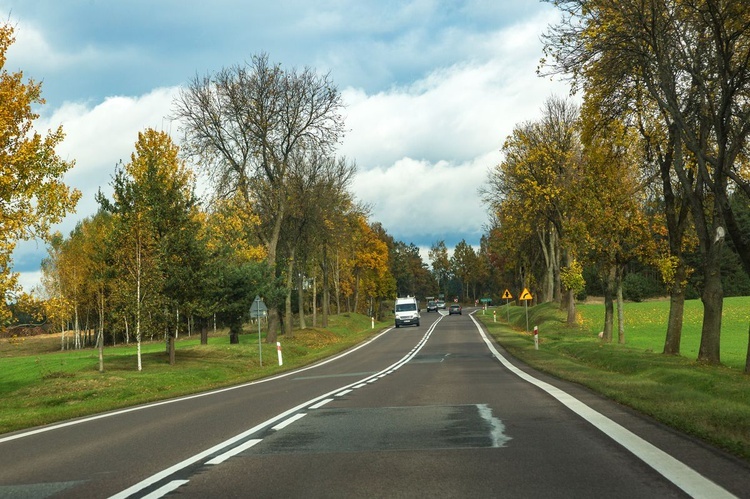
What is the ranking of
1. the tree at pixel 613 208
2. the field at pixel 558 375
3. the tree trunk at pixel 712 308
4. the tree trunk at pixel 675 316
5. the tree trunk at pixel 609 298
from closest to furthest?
1. the field at pixel 558 375
2. the tree trunk at pixel 712 308
3. the tree trunk at pixel 675 316
4. the tree at pixel 613 208
5. the tree trunk at pixel 609 298

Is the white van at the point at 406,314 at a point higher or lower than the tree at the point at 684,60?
lower

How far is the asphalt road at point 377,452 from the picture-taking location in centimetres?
551

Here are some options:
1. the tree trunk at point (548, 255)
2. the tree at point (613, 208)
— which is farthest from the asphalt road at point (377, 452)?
the tree trunk at point (548, 255)

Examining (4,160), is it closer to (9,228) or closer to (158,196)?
(9,228)

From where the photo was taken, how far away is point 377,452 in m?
7.23

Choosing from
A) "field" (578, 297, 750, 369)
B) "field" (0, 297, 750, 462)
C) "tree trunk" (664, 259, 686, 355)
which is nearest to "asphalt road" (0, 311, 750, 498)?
"field" (0, 297, 750, 462)

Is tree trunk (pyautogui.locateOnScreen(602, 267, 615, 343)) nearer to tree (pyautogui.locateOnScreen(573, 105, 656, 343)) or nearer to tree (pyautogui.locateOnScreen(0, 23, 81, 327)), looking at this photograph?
tree (pyautogui.locateOnScreen(573, 105, 656, 343))

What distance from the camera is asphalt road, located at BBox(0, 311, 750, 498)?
217 inches

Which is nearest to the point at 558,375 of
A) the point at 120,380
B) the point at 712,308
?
the point at 712,308

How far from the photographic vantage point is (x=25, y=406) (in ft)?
59.7

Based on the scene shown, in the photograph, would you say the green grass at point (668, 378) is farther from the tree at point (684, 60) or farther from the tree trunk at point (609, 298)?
the tree at point (684, 60)

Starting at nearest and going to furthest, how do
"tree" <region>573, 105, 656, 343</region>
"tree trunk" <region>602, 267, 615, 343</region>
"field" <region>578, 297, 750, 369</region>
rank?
1. "tree" <region>573, 105, 656, 343</region>
2. "tree trunk" <region>602, 267, 615, 343</region>
3. "field" <region>578, 297, 750, 369</region>

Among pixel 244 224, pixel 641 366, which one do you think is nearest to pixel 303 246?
pixel 244 224

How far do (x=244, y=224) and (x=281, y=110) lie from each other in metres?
7.79
